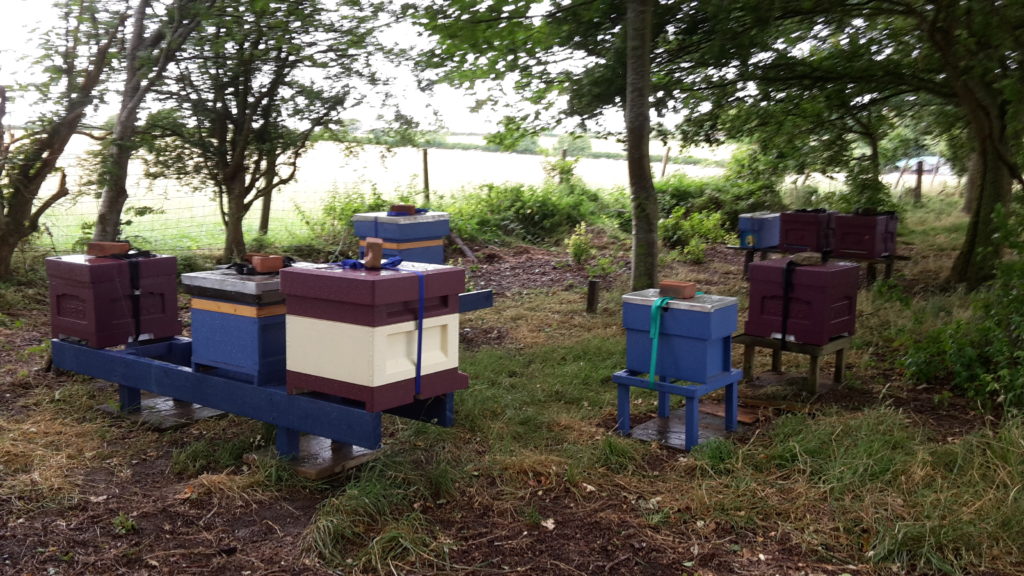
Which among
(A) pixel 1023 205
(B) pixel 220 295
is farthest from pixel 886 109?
(B) pixel 220 295

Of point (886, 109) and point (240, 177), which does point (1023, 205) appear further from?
point (240, 177)

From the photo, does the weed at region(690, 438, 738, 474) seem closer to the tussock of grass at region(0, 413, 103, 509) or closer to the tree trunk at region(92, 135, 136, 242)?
the tussock of grass at region(0, 413, 103, 509)

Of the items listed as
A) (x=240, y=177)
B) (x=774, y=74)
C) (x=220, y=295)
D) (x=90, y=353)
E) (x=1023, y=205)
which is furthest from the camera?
(x=240, y=177)

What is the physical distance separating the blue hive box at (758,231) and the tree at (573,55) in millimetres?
2781

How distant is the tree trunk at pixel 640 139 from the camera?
6395mm

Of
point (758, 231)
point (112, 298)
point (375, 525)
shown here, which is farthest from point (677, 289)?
point (758, 231)

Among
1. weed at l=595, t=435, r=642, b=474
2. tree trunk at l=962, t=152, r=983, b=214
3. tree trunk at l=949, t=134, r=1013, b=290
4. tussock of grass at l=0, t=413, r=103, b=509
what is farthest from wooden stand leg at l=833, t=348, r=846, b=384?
tree trunk at l=962, t=152, r=983, b=214

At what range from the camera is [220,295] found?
384 cm

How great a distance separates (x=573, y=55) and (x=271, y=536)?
5.42 meters

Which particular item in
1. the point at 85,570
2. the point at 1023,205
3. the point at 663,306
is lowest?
the point at 85,570

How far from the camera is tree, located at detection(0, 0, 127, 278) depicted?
6.60 m

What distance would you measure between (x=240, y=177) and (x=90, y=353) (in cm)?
448

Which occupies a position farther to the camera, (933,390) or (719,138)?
(719,138)

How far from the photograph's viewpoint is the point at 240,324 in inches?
150
